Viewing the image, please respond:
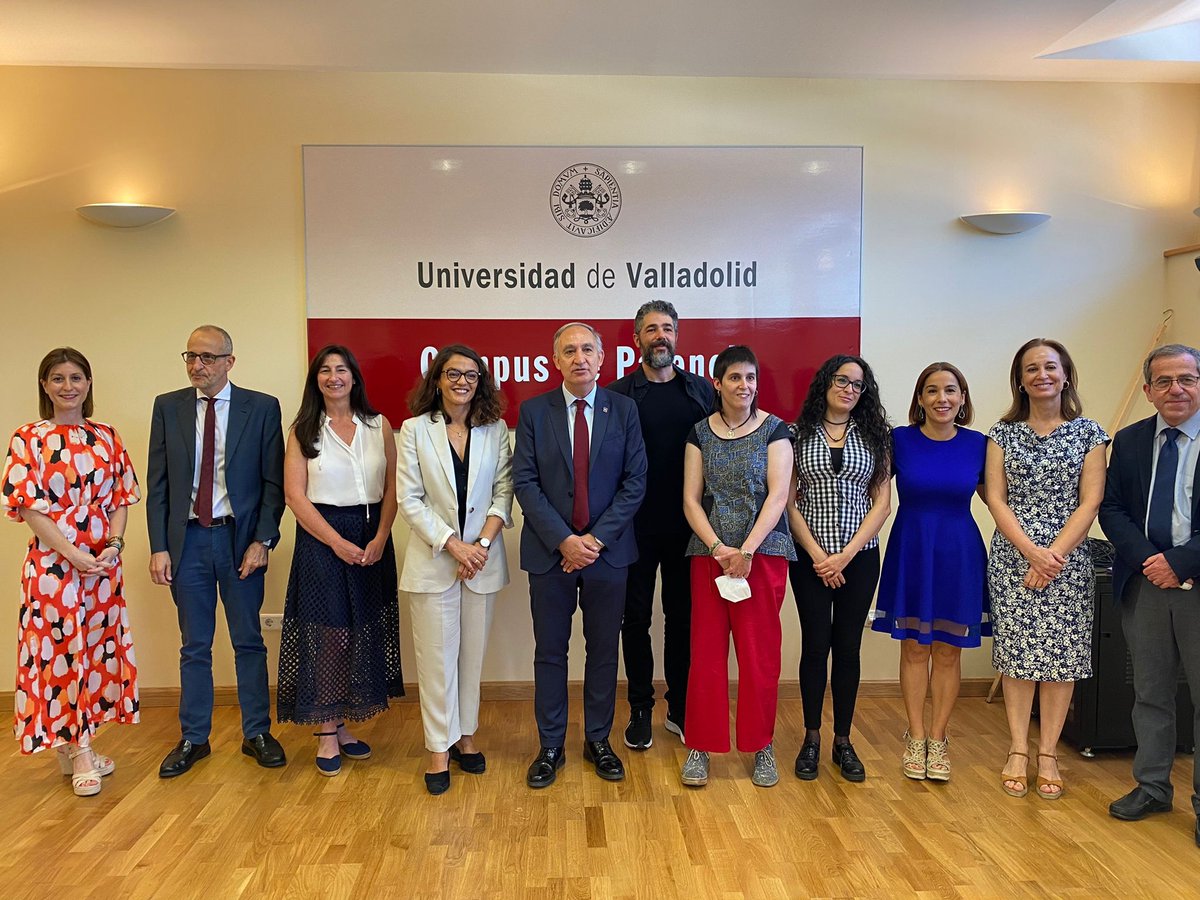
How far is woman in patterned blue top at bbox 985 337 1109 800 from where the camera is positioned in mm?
3139

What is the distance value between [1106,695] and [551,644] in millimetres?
2325

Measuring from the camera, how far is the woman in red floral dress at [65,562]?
3223 millimetres

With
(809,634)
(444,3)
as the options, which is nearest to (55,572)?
(444,3)

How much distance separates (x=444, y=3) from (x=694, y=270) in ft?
5.34

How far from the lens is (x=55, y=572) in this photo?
3270 millimetres

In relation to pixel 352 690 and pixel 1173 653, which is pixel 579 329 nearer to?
pixel 352 690

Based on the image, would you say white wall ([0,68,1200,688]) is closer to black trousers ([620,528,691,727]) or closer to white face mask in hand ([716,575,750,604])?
black trousers ([620,528,691,727])

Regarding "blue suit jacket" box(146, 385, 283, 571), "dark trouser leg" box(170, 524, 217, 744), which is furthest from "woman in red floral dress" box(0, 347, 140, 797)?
"dark trouser leg" box(170, 524, 217, 744)

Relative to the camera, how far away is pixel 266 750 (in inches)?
139

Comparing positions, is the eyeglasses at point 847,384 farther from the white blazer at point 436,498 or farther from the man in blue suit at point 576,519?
the white blazer at point 436,498

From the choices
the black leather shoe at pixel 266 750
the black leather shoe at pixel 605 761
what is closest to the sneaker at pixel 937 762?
the black leather shoe at pixel 605 761

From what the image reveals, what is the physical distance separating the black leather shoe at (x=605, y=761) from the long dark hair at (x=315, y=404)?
1.59 meters

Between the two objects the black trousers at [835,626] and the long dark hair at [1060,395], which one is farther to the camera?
the black trousers at [835,626]

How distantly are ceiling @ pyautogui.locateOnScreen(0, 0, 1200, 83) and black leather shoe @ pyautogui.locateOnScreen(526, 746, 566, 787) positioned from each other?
2926mm
